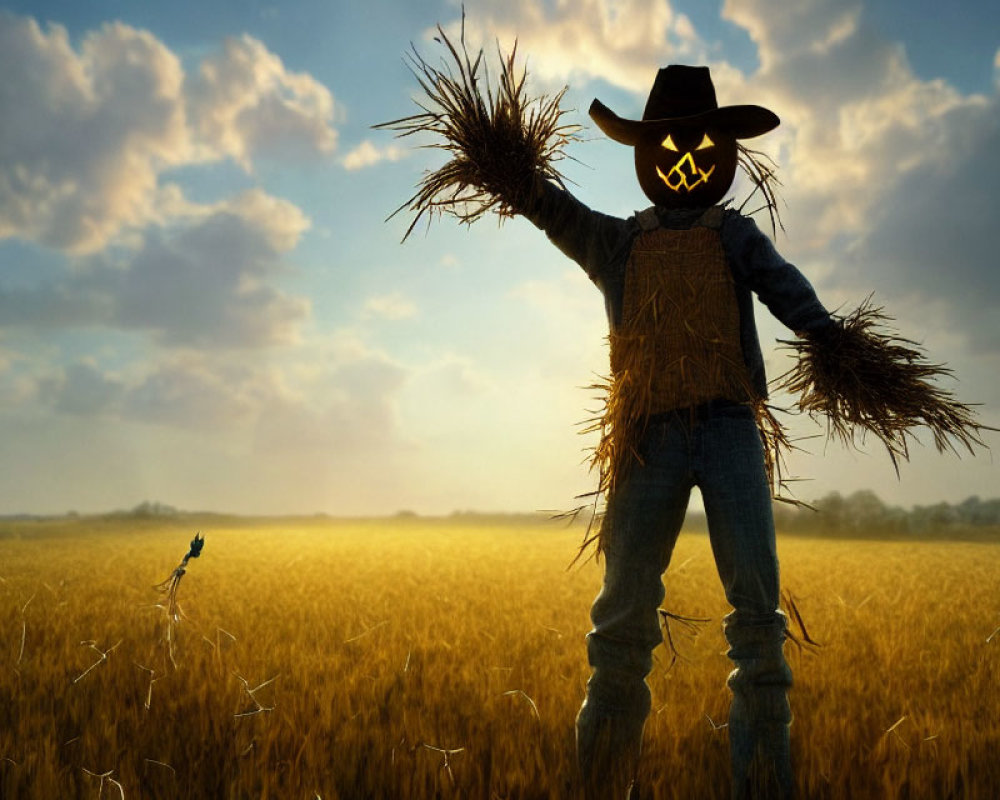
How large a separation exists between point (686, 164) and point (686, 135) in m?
0.13

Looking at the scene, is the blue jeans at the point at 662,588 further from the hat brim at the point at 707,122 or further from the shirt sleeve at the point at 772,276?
the hat brim at the point at 707,122

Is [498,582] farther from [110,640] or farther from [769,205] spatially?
[769,205]

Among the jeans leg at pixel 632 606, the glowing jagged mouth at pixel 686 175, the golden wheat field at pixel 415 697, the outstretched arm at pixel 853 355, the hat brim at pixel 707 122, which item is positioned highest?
the hat brim at pixel 707 122

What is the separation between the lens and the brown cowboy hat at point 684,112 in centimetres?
317

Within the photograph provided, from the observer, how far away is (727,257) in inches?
122

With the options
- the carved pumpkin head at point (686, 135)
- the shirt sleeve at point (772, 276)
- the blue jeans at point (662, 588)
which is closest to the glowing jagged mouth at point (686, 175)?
the carved pumpkin head at point (686, 135)

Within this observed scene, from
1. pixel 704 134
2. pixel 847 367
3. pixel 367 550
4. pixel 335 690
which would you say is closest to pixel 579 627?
pixel 335 690

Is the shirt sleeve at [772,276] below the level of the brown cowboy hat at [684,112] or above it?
below

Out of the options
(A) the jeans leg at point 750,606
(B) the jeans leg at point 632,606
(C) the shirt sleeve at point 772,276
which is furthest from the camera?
(C) the shirt sleeve at point 772,276

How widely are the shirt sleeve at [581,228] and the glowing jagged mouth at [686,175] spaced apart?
0.83 feet

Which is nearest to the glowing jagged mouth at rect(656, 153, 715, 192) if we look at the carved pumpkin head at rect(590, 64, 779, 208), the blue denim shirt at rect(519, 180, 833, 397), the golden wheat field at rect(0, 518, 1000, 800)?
the carved pumpkin head at rect(590, 64, 779, 208)

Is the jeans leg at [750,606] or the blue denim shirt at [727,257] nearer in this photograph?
the jeans leg at [750,606]

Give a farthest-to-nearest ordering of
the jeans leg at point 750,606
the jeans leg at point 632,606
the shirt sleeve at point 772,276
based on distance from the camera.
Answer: the shirt sleeve at point 772,276 < the jeans leg at point 632,606 < the jeans leg at point 750,606

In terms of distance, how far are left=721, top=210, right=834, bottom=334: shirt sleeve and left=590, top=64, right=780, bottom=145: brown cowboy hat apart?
1.43 feet
